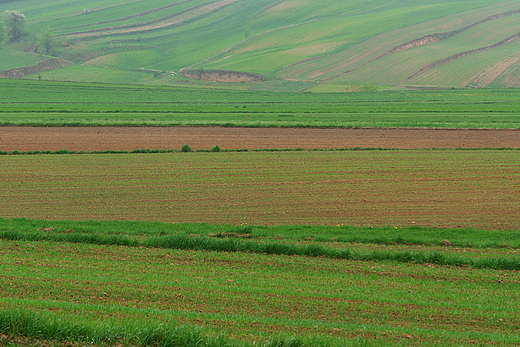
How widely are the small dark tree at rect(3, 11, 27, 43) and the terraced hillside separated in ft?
10.7

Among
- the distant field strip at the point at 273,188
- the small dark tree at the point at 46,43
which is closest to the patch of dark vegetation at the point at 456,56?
the distant field strip at the point at 273,188

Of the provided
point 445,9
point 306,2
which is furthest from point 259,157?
point 306,2

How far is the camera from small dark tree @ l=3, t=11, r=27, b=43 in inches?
5773

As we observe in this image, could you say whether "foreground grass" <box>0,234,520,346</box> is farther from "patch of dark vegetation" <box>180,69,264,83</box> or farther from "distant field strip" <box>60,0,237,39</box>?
"distant field strip" <box>60,0,237,39</box>

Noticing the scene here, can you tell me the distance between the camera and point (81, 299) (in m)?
11.2

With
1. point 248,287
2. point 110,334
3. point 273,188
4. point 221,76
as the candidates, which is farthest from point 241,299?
point 221,76

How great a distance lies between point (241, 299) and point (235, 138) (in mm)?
29102

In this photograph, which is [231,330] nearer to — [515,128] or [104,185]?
[104,185]

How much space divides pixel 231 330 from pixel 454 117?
4934cm

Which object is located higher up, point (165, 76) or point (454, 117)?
point (165, 76)

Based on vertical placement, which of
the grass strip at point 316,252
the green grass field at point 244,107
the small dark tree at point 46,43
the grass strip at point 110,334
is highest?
the small dark tree at point 46,43

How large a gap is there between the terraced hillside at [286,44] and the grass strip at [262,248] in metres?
84.7

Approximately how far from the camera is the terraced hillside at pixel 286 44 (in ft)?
355

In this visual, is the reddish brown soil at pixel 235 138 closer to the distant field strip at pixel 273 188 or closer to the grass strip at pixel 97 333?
the distant field strip at pixel 273 188
